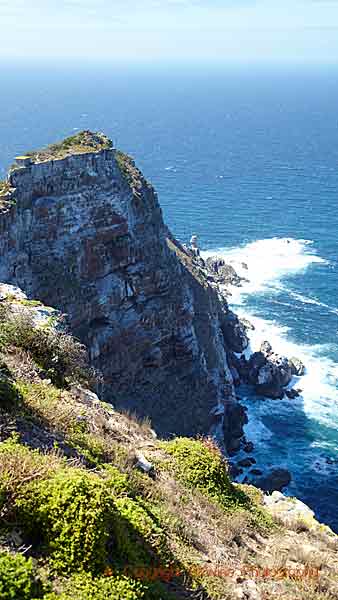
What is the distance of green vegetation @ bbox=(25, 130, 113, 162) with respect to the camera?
40.8 metres

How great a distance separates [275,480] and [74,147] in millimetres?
30204

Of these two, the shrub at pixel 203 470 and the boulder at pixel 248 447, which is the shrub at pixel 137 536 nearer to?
the shrub at pixel 203 470

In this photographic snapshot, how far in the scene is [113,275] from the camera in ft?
143

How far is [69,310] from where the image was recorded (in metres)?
39.9

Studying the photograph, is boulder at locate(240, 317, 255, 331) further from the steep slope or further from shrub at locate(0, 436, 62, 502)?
shrub at locate(0, 436, 62, 502)

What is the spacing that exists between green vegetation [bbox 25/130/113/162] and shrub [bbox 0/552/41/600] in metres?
35.2

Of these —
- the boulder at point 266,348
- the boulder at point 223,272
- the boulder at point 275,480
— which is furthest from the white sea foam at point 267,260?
the boulder at point 275,480

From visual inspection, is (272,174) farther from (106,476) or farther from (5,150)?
(106,476)

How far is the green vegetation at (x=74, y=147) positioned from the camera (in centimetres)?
4084

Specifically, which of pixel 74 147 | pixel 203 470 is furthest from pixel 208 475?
pixel 74 147

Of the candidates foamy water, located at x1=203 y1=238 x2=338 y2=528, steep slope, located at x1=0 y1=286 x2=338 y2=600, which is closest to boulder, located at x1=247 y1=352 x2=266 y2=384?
foamy water, located at x1=203 y1=238 x2=338 y2=528

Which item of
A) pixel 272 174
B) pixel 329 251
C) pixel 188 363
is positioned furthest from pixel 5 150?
pixel 188 363

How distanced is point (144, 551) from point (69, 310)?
30.9 m

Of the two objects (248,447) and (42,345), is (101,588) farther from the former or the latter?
(248,447)
